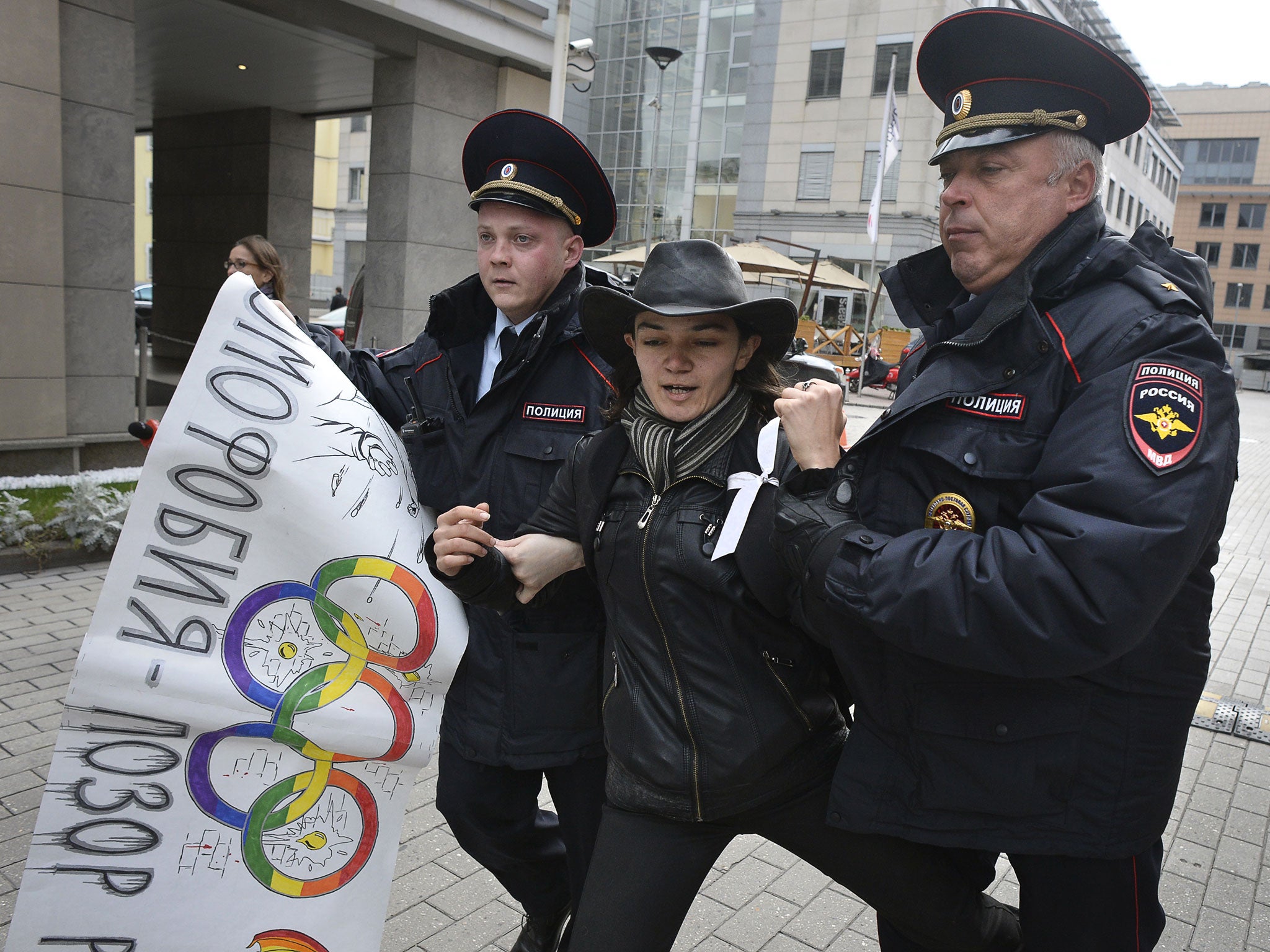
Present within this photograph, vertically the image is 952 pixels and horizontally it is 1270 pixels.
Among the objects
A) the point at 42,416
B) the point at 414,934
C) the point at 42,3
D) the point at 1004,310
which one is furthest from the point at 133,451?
the point at 1004,310

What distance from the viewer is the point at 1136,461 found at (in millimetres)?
1676

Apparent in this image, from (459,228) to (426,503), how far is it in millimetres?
8037

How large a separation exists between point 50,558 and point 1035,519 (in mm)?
6967

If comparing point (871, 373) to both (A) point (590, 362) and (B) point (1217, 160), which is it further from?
(B) point (1217, 160)

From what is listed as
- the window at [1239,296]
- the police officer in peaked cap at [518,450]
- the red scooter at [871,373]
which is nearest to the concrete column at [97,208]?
the police officer in peaked cap at [518,450]

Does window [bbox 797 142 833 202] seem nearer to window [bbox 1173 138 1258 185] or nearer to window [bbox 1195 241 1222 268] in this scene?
window [bbox 1173 138 1258 185]

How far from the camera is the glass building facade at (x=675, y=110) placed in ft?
140

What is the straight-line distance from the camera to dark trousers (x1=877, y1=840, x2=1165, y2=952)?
202cm

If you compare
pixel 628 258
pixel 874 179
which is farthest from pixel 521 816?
pixel 874 179

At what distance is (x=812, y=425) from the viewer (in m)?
1.99

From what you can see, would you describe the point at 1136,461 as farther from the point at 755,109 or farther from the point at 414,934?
the point at 755,109

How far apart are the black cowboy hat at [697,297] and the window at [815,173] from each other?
3812 cm

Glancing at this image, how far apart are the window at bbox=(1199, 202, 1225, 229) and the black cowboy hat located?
312ft

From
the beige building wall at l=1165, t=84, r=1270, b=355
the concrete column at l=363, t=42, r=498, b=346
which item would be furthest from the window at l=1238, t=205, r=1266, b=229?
the concrete column at l=363, t=42, r=498, b=346
